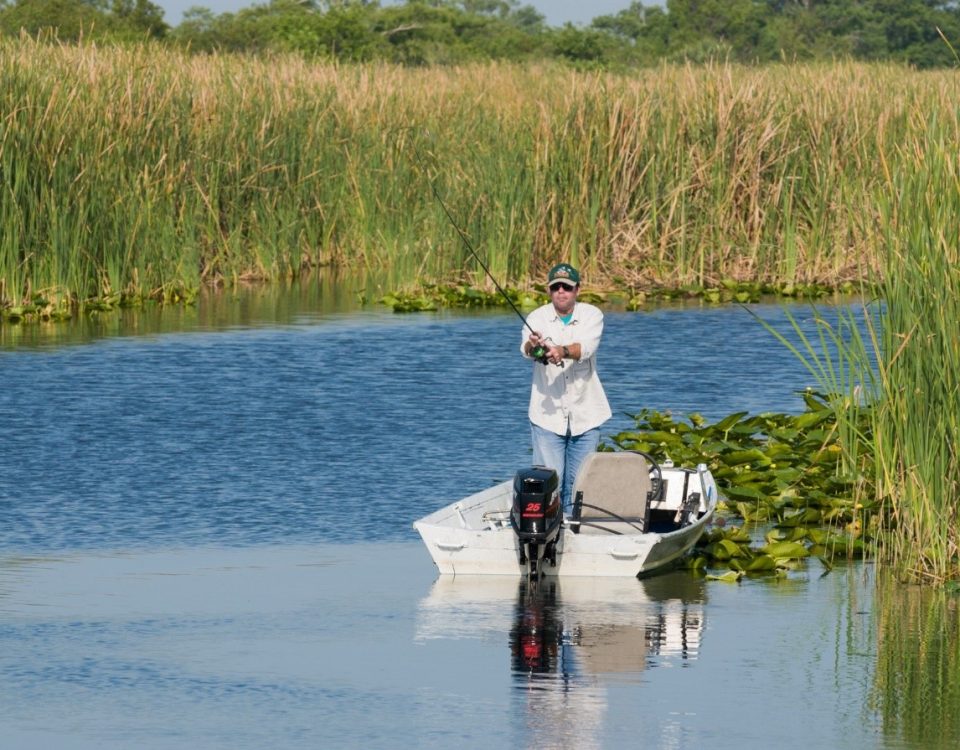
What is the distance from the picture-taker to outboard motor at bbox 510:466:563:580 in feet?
32.7

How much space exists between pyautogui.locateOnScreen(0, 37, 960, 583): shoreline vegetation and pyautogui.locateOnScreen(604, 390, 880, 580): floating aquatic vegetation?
263 inches

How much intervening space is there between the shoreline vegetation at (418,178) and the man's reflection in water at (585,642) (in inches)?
433

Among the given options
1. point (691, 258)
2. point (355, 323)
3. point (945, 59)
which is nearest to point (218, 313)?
point (355, 323)

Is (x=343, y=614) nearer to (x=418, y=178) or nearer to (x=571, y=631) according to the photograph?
(x=571, y=631)

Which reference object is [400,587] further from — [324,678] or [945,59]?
[945,59]

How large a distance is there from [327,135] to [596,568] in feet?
58.1

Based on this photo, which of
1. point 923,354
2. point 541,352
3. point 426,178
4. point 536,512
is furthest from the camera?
point 426,178

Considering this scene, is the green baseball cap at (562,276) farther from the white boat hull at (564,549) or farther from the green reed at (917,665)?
the green reed at (917,665)

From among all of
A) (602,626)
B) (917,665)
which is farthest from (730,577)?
(917,665)

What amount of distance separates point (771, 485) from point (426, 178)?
610 inches

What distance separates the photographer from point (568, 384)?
1125 cm

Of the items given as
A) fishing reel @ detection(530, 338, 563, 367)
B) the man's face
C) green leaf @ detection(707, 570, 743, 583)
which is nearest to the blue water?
fishing reel @ detection(530, 338, 563, 367)

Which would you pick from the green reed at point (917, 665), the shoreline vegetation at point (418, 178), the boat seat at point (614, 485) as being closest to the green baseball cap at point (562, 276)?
the boat seat at point (614, 485)

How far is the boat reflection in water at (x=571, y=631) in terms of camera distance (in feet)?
26.3
